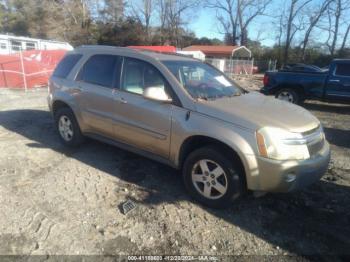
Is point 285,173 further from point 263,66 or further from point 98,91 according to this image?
point 263,66

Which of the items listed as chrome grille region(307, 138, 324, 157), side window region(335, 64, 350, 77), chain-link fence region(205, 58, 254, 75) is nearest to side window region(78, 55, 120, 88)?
chrome grille region(307, 138, 324, 157)

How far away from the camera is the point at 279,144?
3324mm

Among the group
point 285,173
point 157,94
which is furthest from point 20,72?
point 285,173

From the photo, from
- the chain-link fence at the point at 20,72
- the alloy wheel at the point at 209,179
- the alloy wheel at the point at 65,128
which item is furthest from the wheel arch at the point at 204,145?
the chain-link fence at the point at 20,72

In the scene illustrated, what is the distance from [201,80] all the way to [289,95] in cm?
764

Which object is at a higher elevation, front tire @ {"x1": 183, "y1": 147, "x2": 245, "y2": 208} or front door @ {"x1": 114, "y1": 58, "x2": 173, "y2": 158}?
front door @ {"x1": 114, "y1": 58, "x2": 173, "y2": 158}

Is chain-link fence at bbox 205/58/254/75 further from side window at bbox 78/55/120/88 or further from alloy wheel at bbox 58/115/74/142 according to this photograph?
side window at bbox 78/55/120/88

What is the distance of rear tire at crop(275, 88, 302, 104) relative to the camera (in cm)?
1101

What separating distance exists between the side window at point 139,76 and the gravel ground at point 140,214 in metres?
1.28

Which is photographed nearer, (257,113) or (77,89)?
(257,113)

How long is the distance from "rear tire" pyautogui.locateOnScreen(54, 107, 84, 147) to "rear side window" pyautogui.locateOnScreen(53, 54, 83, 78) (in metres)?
0.61

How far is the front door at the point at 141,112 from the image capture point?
4.04 meters

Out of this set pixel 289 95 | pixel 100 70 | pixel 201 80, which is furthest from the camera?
pixel 289 95

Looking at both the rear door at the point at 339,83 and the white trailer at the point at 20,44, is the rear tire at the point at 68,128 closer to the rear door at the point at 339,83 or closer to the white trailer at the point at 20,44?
the rear door at the point at 339,83
